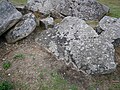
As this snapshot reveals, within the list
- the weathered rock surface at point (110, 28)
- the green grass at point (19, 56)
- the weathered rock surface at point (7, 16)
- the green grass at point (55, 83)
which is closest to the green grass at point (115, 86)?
the green grass at point (55, 83)

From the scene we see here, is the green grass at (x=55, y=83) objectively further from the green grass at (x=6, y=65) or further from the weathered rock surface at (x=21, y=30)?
the weathered rock surface at (x=21, y=30)

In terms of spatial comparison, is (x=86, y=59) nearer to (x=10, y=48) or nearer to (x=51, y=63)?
(x=51, y=63)

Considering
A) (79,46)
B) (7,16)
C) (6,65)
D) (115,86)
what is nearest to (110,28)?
(79,46)

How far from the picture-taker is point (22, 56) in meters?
12.2

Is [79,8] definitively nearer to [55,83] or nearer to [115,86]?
[115,86]

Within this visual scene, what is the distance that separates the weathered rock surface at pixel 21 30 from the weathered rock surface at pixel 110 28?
3.07 meters

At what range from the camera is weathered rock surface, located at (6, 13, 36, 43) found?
41.3 feet

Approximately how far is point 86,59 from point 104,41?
4.02ft

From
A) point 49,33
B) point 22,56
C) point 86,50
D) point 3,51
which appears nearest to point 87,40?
point 86,50

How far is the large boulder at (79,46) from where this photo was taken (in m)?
11.8

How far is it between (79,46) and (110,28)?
1.93m

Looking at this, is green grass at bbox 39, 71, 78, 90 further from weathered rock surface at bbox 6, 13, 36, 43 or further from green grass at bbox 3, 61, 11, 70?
weathered rock surface at bbox 6, 13, 36, 43

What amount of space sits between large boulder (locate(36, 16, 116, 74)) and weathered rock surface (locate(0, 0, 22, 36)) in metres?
1.30

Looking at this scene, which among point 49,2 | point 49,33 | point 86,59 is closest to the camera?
point 86,59
